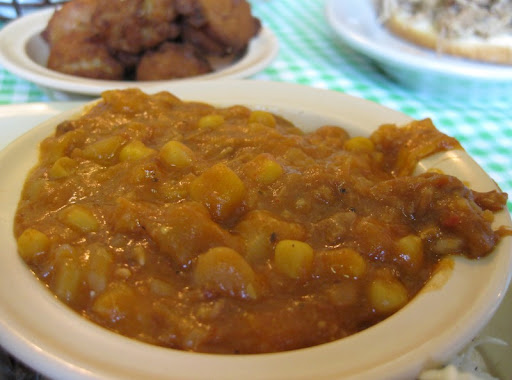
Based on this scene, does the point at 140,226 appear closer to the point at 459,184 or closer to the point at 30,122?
the point at 459,184

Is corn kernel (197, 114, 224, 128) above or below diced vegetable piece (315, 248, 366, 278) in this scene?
above

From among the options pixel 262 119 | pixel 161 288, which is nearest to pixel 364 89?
pixel 262 119

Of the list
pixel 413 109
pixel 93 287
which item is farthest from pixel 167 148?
pixel 413 109

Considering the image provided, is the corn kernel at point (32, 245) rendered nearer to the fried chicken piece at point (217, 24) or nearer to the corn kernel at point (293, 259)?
the corn kernel at point (293, 259)

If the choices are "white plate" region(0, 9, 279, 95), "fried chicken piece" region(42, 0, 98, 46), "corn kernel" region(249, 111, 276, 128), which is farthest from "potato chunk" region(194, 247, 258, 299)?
"fried chicken piece" region(42, 0, 98, 46)

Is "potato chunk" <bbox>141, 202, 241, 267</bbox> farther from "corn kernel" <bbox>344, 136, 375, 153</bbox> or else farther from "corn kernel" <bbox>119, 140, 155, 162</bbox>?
"corn kernel" <bbox>344, 136, 375, 153</bbox>

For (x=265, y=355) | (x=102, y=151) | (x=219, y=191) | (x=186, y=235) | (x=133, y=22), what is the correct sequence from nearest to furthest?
(x=265, y=355) < (x=186, y=235) < (x=219, y=191) < (x=102, y=151) < (x=133, y=22)

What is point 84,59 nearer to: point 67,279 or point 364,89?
point 364,89
